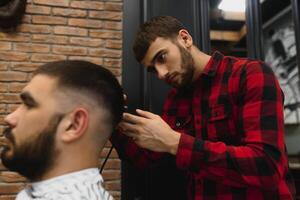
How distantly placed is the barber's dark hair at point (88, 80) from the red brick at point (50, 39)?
3.78ft

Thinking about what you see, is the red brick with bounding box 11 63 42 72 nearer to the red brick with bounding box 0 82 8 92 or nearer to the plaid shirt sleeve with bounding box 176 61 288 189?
the red brick with bounding box 0 82 8 92

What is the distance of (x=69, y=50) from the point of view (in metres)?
2.46

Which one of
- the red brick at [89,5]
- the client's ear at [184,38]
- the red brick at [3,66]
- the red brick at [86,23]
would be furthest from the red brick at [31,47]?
the client's ear at [184,38]

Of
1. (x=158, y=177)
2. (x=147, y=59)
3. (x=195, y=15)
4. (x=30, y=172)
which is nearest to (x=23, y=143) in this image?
(x=30, y=172)

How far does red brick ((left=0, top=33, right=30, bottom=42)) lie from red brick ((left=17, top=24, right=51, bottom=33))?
0.04 meters

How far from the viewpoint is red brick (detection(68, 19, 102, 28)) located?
2496 mm

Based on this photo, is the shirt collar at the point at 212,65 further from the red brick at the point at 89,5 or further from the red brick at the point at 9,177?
the red brick at the point at 9,177

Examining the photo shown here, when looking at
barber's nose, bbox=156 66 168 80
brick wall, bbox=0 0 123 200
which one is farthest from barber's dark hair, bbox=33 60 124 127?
brick wall, bbox=0 0 123 200

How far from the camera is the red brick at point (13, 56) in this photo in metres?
2.35

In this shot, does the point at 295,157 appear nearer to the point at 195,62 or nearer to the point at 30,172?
the point at 195,62

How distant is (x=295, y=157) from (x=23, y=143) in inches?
160

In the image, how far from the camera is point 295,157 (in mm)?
4590

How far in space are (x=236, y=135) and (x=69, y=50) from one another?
132cm

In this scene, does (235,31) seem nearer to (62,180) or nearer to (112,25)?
(112,25)
